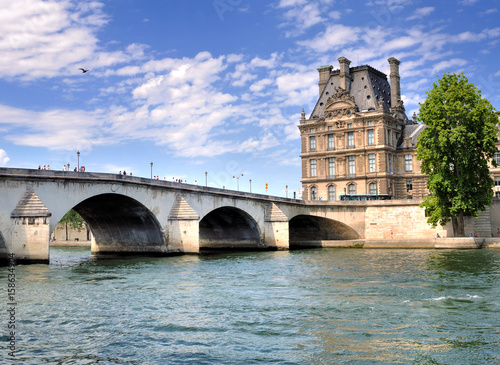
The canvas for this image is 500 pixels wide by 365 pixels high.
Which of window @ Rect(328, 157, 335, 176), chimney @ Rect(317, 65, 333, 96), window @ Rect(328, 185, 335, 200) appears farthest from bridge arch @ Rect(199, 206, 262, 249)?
chimney @ Rect(317, 65, 333, 96)

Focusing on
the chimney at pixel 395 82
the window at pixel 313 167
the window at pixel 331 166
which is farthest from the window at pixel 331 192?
the chimney at pixel 395 82

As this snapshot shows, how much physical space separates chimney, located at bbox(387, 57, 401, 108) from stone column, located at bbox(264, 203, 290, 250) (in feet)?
126

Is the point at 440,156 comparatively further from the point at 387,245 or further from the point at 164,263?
the point at 164,263

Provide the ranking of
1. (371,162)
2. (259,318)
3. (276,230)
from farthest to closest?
(371,162) < (276,230) < (259,318)

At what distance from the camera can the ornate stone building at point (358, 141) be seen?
290 ft

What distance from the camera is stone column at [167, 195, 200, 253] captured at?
2160 inches

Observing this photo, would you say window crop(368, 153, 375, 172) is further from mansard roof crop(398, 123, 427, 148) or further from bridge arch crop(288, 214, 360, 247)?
bridge arch crop(288, 214, 360, 247)

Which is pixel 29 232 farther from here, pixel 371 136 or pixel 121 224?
pixel 371 136

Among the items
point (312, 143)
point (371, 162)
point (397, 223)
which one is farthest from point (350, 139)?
point (397, 223)

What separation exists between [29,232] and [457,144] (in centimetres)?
4147

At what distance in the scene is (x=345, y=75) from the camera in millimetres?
93000

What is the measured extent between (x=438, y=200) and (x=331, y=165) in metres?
32.7

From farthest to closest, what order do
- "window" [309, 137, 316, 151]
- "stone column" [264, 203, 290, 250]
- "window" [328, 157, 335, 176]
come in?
1. "window" [309, 137, 316, 151]
2. "window" [328, 157, 335, 176]
3. "stone column" [264, 203, 290, 250]

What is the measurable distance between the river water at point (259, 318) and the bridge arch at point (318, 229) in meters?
39.6
